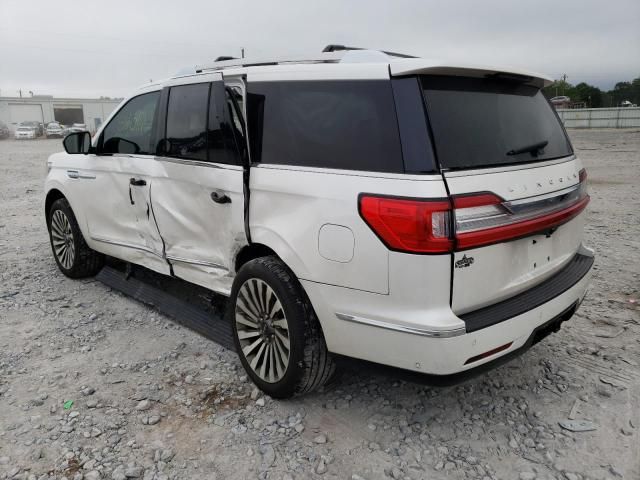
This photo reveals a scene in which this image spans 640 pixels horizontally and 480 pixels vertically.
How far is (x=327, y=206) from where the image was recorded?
2637 mm

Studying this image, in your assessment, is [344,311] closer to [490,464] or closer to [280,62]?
[490,464]

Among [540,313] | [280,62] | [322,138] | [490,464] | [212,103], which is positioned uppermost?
[280,62]

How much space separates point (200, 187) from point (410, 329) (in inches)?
70.4

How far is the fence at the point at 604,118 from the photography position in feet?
127

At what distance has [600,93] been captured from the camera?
7412 cm

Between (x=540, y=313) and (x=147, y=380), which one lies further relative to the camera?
(x=147, y=380)

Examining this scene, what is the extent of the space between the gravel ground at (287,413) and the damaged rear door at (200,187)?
68cm

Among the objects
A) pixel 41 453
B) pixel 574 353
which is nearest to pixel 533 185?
pixel 574 353

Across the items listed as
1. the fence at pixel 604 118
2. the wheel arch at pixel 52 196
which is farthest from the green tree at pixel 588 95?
the wheel arch at pixel 52 196

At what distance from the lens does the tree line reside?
6594 cm

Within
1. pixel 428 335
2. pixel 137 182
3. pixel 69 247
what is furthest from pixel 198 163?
pixel 69 247

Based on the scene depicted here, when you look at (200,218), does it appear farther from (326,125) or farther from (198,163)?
(326,125)

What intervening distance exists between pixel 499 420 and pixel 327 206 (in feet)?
5.07

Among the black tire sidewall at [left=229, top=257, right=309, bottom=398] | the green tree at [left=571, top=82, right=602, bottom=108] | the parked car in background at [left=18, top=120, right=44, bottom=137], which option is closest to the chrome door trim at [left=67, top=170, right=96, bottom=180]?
the black tire sidewall at [left=229, top=257, right=309, bottom=398]
